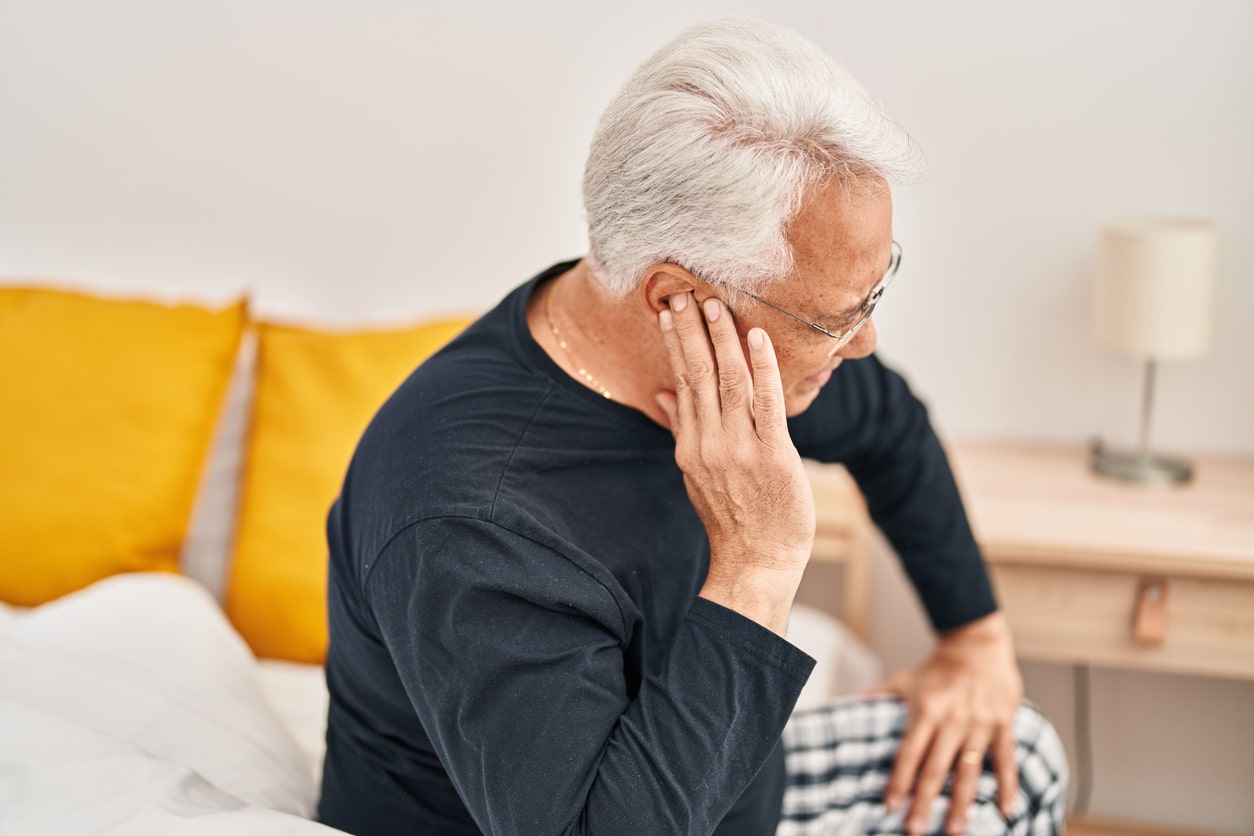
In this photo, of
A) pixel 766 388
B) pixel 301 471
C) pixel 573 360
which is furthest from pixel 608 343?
pixel 301 471

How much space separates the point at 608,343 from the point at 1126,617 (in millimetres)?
940

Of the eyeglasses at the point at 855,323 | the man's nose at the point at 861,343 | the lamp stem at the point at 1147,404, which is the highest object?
the eyeglasses at the point at 855,323

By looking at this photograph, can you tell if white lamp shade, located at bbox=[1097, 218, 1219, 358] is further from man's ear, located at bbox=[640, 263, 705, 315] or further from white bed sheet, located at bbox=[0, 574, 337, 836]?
white bed sheet, located at bbox=[0, 574, 337, 836]

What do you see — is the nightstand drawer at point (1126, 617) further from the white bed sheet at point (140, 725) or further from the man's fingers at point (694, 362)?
the white bed sheet at point (140, 725)

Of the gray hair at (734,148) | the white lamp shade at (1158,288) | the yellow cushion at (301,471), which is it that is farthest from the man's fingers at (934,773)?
the yellow cushion at (301,471)

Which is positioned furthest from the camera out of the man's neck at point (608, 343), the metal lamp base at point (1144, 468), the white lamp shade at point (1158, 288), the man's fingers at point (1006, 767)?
the metal lamp base at point (1144, 468)

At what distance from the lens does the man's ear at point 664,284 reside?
93cm

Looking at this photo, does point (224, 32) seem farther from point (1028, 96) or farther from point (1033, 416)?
point (1033, 416)

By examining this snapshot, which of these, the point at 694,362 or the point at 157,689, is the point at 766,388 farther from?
the point at 157,689

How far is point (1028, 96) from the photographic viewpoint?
1768 millimetres

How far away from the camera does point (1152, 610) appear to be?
153 centimetres

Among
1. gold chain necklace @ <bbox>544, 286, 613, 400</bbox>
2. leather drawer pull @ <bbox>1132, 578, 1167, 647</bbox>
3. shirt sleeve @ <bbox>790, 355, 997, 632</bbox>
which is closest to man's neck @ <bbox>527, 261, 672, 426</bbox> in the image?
gold chain necklace @ <bbox>544, 286, 613, 400</bbox>

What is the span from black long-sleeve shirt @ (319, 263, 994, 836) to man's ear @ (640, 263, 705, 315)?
0.34 ft

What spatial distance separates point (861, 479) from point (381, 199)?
1.09 metres
